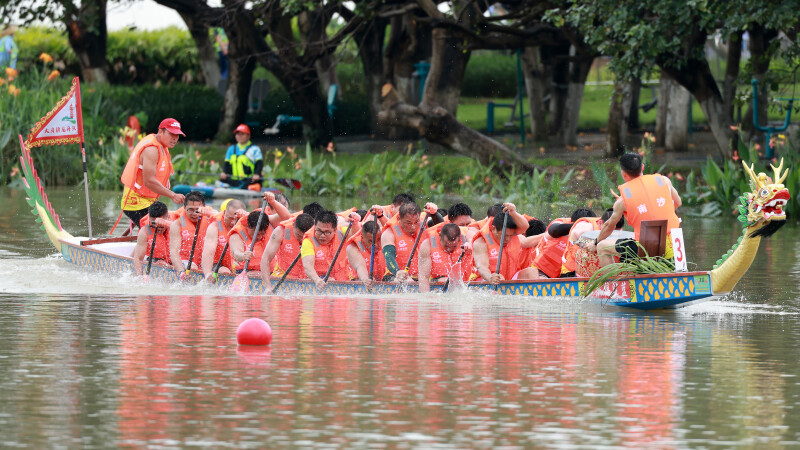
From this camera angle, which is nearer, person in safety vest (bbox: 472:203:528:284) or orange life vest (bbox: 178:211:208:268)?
person in safety vest (bbox: 472:203:528:284)

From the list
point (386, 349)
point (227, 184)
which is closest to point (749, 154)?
point (227, 184)

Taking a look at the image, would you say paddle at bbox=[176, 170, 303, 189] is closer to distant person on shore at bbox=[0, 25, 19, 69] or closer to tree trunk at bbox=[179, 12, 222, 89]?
tree trunk at bbox=[179, 12, 222, 89]

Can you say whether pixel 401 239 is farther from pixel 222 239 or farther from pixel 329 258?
pixel 222 239

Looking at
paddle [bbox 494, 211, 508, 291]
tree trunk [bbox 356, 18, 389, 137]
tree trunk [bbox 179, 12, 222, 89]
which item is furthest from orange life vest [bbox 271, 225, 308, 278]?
tree trunk [bbox 356, 18, 389, 137]

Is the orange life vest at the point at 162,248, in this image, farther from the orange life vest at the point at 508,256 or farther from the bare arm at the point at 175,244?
the orange life vest at the point at 508,256

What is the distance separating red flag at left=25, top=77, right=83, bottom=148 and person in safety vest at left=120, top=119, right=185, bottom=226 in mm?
1654

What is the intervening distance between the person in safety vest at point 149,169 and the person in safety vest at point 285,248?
1670 mm

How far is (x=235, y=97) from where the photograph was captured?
112ft

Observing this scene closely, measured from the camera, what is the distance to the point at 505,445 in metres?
7.48

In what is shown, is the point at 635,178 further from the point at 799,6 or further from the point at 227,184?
the point at 227,184

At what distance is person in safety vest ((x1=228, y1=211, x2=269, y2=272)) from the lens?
1485 centimetres

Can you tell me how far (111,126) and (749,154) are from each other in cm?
1568

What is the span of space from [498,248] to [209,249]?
10.4 ft

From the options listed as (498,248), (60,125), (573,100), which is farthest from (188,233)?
(573,100)
